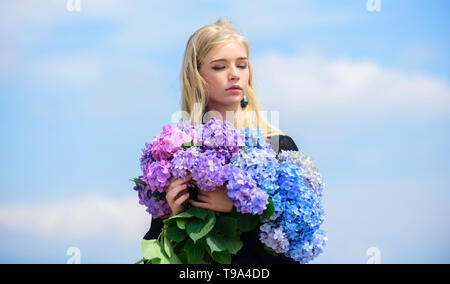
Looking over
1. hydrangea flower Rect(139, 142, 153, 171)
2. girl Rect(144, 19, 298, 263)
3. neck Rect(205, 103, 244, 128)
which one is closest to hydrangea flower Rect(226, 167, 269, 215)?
hydrangea flower Rect(139, 142, 153, 171)

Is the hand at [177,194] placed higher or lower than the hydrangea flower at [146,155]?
lower

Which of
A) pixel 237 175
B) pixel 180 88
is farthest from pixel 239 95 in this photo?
pixel 237 175

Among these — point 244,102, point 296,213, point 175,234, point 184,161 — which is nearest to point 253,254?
point 296,213

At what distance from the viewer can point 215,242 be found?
3.72 metres

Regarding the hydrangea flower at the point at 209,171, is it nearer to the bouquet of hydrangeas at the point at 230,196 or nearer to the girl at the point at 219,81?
the bouquet of hydrangeas at the point at 230,196

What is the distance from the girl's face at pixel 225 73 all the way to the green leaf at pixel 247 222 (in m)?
1.25

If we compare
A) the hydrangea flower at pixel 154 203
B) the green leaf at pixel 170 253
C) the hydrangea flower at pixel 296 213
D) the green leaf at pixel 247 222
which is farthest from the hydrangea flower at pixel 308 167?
the green leaf at pixel 170 253

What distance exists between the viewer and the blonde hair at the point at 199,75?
482cm

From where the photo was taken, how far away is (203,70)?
481 cm

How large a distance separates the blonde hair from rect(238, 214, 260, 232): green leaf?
1.16 meters

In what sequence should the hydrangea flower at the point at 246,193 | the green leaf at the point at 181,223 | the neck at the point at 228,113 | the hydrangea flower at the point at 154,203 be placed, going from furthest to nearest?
the neck at the point at 228,113, the hydrangea flower at the point at 154,203, the green leaf at the point at 181,223, the hydrangea flower at the point at 246,193

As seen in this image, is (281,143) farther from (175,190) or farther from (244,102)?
(175,190)
